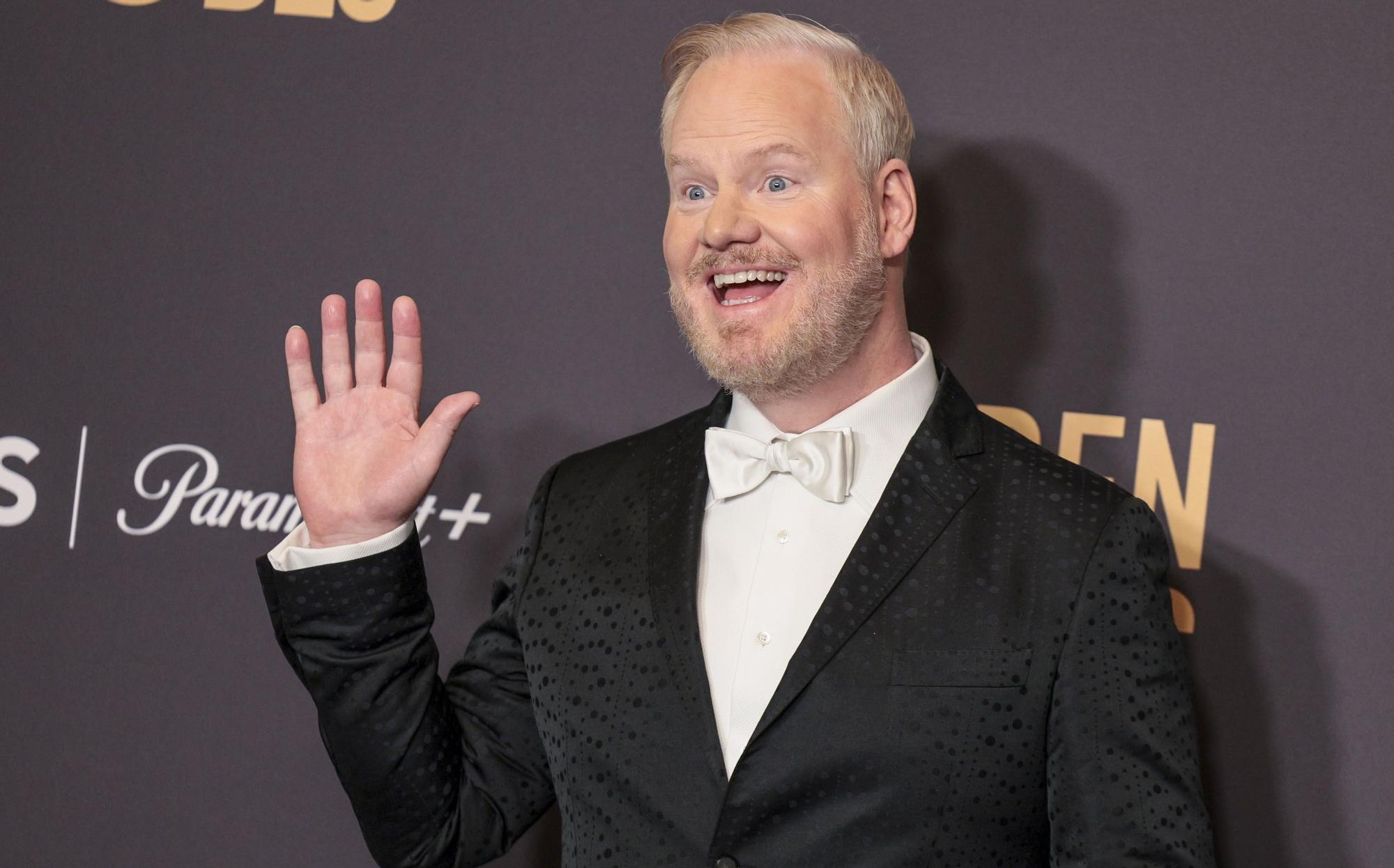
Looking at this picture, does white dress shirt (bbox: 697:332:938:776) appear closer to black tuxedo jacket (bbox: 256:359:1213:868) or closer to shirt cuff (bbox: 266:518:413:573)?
black tuxedo jacket (bbox: 256:359:1213:868)

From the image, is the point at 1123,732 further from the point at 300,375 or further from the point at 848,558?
the point at 300,375

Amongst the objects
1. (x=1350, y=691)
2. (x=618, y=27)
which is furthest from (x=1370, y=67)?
(x=618, y=27)

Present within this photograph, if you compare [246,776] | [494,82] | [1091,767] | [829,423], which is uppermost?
[494,82]

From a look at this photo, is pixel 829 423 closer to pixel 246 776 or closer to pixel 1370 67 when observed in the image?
pixel 1370 67

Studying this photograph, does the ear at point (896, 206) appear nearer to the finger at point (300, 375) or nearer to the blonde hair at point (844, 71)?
the blonde hair at point (844, 71)

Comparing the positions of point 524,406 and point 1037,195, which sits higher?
point 1037,195

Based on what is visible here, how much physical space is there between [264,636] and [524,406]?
54cm

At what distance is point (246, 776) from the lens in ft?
7.09

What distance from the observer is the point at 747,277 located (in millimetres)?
1589

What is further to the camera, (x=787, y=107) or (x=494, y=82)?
(x=494, y=82)

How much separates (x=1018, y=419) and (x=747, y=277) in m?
0.59

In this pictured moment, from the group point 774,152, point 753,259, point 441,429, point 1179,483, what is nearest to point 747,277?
point 753,259

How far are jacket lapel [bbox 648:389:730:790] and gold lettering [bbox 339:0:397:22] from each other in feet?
2.90

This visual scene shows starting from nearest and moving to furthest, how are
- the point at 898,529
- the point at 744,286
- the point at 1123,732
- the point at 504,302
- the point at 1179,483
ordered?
the point at 1123,732 < the point at 898,529 < the point at 744,286 < the point at 1179,483 < the point at 504,302
